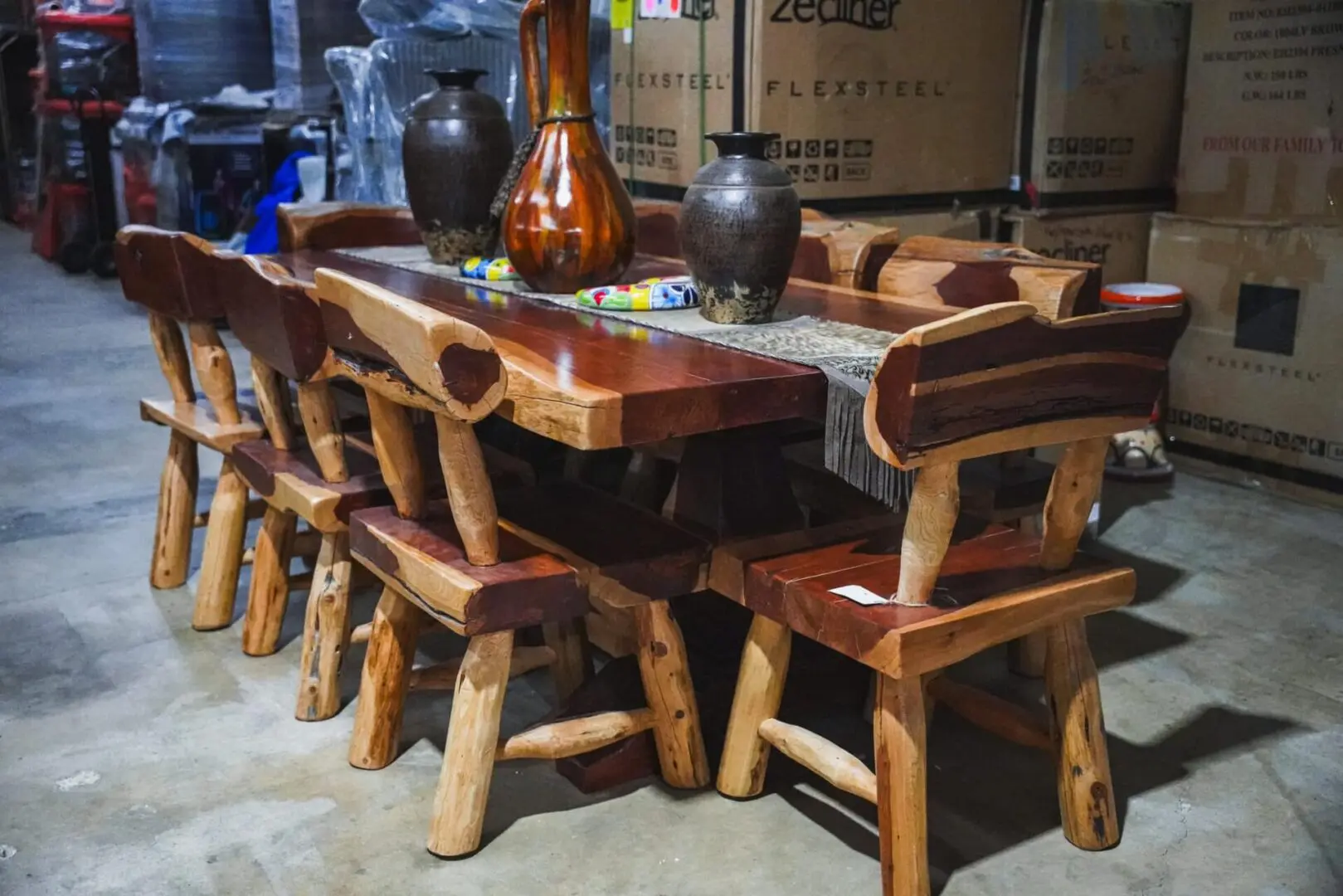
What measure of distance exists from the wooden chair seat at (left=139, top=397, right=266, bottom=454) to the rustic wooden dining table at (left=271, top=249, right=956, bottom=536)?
12.8 inches

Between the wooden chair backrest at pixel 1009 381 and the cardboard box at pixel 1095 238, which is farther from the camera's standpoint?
the cardboard box at pixel 1095 238

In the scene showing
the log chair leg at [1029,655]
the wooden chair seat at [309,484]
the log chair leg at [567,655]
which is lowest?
the log chair leg at [1029,655]

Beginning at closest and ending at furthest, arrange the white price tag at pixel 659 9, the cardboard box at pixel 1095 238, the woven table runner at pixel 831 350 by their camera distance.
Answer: the woven table runner at pixel 831 350 < the white price tag at pixel 659 9 < the cardboard box at pixel 1095 238

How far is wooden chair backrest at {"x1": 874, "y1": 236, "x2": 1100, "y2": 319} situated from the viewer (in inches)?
84.7

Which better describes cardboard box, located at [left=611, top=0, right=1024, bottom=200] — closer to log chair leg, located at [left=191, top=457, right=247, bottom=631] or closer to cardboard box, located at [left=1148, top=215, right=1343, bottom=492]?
cardboard box, located at [left=1148, top=215, right=1343, bottom=492]

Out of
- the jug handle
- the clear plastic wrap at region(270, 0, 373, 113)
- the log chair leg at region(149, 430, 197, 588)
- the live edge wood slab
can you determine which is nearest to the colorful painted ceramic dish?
the live edge wood slab

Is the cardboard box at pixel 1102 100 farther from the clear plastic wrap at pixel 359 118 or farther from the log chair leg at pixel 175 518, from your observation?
the log chair leg at pixel 175 518

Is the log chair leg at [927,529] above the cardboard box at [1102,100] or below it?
below

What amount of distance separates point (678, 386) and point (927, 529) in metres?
0.35

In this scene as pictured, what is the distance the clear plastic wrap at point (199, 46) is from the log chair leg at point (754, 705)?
20.4 ft

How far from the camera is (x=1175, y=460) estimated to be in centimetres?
394

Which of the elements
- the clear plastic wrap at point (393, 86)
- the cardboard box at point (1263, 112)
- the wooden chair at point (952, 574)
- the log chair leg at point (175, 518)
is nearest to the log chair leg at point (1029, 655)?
the wooden chair at point (952, 574)

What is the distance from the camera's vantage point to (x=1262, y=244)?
3648 millimetres

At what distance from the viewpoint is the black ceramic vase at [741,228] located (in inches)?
77.2
